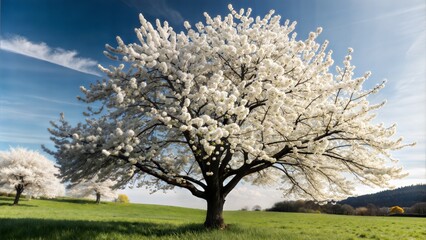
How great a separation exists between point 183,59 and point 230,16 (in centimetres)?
448

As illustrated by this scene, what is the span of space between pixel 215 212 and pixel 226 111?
269 inches

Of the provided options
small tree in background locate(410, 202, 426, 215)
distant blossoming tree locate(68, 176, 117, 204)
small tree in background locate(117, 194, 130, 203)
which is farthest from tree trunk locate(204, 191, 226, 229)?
small tree in background locate(117, 194, 130, 203)

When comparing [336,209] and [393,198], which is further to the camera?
[393,198]

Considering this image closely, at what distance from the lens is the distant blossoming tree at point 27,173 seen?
45781mm

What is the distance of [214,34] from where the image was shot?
16797 millimetres

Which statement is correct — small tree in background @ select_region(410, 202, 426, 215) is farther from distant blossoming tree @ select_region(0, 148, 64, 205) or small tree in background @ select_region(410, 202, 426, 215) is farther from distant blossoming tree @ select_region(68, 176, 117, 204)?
distant blossoming tree @ select_region(0, 148, 64, 205)

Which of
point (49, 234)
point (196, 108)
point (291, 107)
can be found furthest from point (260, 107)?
point (49, 234)

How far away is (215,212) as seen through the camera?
16641 mm

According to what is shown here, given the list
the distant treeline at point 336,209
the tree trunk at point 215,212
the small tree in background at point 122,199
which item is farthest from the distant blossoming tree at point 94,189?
the tree trunk at point 215,212

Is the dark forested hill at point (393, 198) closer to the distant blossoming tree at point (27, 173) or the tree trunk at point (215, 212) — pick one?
the distant blossoming tree at point (27, 173)

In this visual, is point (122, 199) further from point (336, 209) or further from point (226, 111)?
point (226, 111)

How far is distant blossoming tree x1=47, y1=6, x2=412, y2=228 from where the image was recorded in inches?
505

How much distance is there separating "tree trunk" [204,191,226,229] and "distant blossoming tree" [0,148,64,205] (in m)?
38.7

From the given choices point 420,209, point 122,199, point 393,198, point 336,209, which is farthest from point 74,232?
point 393,198
